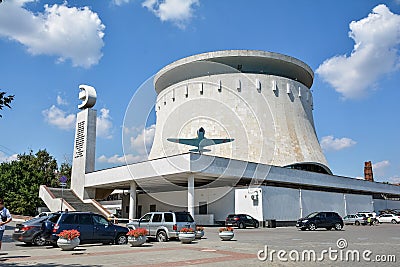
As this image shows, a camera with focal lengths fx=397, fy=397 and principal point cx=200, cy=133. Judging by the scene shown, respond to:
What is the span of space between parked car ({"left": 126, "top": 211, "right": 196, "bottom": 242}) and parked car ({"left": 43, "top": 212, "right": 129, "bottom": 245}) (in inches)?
76.5

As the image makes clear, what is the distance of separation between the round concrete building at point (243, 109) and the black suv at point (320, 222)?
13501 mm

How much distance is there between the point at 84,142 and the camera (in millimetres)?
40156

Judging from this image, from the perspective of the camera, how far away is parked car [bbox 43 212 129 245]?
14758 millimetres

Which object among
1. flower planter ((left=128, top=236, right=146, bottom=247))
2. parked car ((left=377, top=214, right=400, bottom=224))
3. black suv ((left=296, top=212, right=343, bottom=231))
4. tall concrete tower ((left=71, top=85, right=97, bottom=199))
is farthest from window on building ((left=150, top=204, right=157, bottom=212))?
flower planter ((left=128, top=236, right=146, bottom=247))

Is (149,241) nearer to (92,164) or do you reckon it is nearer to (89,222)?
(89,222)

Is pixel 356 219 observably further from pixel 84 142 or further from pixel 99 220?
pixel 99 220

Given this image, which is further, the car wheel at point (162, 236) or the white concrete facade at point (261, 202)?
the white concrete facade at point (261, 202)

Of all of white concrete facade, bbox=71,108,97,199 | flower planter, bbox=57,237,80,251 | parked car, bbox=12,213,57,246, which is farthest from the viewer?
white concrete facade, bbox=71,108,97,199

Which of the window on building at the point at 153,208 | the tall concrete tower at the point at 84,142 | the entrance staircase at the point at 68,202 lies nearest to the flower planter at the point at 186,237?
the entrance staircase at the point at 68,202

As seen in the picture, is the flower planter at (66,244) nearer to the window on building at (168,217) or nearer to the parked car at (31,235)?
the parked car at (31,235)

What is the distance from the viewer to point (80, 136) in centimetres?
4131

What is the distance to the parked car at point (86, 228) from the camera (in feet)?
48.4

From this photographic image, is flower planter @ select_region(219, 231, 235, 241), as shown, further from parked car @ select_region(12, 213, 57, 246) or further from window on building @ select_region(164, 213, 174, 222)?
parked car @ select_region(12, 213, 57, 246)

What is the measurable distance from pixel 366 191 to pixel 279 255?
40.4 m
